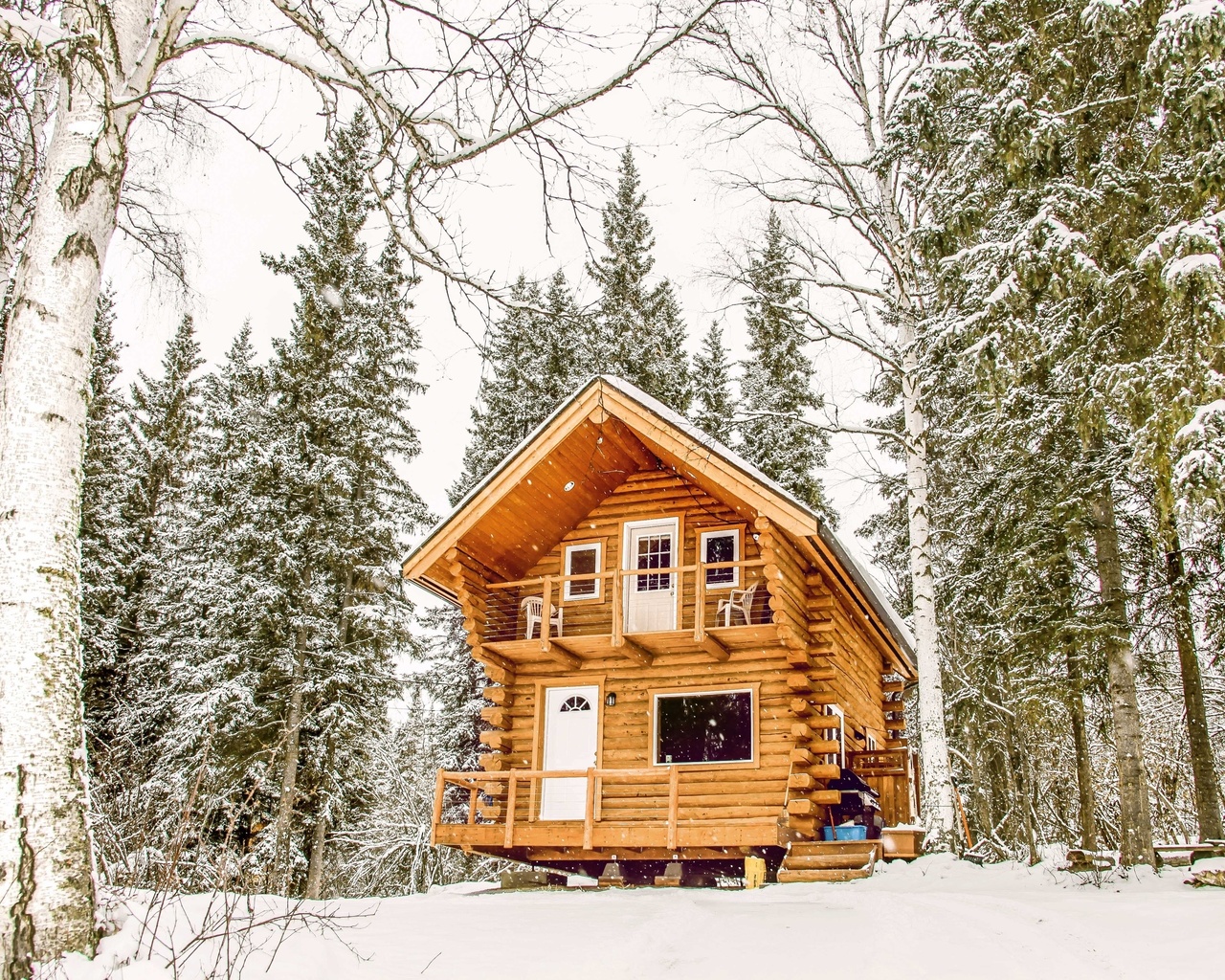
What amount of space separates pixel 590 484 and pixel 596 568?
143 cm

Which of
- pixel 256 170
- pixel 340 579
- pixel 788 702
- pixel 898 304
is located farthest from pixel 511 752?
pixel 256 170

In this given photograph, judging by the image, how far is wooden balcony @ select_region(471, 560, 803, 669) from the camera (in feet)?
46.2

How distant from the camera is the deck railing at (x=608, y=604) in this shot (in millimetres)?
14234

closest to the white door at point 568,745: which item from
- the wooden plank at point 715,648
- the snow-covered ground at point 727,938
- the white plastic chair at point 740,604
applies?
the wooden plank at point 715,648

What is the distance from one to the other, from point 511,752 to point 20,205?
1108 cm

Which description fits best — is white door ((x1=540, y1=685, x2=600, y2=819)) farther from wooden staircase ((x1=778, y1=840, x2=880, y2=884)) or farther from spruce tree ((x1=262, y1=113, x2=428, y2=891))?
spruce tree ((x1=262, y1=113, x2=428, y2=891))

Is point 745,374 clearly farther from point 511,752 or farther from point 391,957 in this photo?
point 391,957

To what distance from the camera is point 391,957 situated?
6.05 m

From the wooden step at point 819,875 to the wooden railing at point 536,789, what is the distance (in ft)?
4.95

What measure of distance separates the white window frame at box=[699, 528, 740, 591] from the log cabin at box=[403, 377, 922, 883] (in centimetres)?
4

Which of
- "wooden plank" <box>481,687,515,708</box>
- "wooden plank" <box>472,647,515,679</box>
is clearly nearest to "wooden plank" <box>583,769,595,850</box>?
"wooden plank" <box>481,687,515,708</box>

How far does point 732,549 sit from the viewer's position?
52.0ft

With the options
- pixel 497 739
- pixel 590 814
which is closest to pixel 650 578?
pixel 497 739

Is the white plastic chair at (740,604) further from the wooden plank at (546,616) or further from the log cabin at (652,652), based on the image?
the wooden plank at (546,616)
